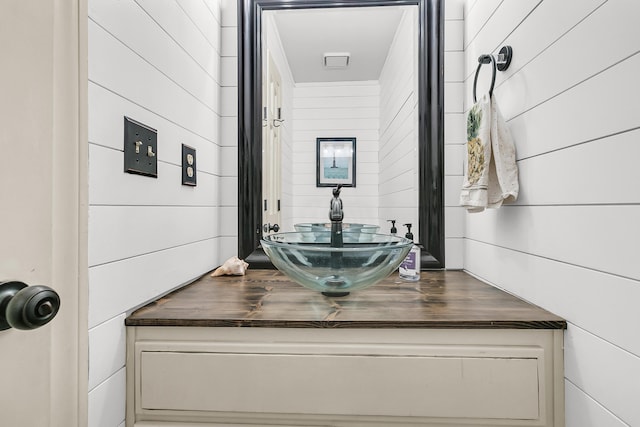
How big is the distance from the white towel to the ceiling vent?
587 mm

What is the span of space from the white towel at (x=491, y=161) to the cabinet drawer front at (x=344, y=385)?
425mm

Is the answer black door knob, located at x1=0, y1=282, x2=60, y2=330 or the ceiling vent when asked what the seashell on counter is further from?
the ceiling vent

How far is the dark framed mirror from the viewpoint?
1.30 m

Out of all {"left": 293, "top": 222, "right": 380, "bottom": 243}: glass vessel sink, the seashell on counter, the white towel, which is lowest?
the seashell on counter

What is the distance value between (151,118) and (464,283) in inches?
42.1

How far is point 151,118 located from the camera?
870 mm

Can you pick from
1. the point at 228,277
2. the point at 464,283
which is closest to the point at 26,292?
the point at 228,277

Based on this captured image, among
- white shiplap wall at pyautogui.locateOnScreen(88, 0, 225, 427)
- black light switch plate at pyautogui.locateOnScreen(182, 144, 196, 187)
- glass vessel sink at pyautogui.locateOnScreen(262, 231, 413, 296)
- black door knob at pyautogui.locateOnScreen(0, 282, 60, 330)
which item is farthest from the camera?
black light switch plate at pyautogui.locateOnScreen(182, 144, 196, 187)

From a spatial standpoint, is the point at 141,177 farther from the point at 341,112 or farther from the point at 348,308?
the point at 341,112

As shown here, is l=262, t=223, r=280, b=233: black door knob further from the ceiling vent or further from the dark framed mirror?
the ceiling vent

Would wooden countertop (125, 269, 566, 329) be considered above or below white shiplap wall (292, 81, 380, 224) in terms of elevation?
below

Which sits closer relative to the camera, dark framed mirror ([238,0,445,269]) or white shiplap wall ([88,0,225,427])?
white shiplap wall ([88,0,225,427])

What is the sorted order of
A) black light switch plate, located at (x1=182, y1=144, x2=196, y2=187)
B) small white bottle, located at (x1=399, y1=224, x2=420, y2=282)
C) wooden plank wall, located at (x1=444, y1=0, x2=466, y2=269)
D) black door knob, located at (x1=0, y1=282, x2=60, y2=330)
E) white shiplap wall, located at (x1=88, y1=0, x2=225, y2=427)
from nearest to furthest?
black door knob, located at (x1=0, y1=282, x2=60, y2=330), white shiplap wall, located at (x1=88, y1=0, x2=225, y2=427), black light switch plate, located at (x1=182, y1=144, x2=196, y2=187), small white bottle, located at (x1=399, y1=224, x2=420, y2=282), wooden plank wall, located at (x1=444, y1=0, x2=466, y2=269)

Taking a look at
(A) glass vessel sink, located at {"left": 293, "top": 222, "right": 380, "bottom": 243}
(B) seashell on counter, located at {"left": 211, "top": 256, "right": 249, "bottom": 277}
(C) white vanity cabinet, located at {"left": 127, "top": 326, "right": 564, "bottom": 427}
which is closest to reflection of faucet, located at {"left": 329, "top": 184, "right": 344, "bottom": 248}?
(A) glass vessel sink, located at {"left": 293, "top": 222, "right": 380, "bottom": 243}
